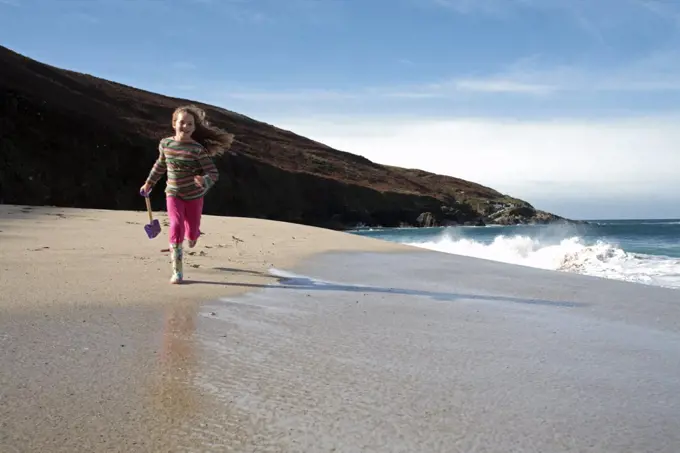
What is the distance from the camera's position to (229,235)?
399 inches

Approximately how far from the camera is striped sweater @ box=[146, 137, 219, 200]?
5.70 m

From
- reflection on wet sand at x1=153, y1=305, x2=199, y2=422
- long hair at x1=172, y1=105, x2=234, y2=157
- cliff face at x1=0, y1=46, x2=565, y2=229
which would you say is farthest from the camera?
cliff face at x1=0, y1=46, x2=565, y2=229

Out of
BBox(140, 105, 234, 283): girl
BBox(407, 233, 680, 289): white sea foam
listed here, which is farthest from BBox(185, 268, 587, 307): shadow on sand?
BBox(407, 233, 680, 289): white sea foam

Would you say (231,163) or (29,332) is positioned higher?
(231,163)

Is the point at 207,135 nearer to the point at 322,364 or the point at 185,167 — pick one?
the point at 185,167

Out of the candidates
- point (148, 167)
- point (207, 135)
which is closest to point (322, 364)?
point (207, 135)

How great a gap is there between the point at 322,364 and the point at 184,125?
380 cm

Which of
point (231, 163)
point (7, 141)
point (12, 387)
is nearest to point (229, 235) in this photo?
point (12, 387)

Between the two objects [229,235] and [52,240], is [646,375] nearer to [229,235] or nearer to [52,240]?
[52,240]

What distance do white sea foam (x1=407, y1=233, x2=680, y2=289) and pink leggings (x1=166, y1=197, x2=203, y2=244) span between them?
25.4 feet

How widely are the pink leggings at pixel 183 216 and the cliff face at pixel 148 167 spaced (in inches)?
1401

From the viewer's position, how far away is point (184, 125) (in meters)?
5.73

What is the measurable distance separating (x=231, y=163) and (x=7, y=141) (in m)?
24.2

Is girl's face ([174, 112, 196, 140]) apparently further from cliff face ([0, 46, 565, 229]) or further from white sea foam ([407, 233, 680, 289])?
cliff face ([0, 46, 565, 229])
